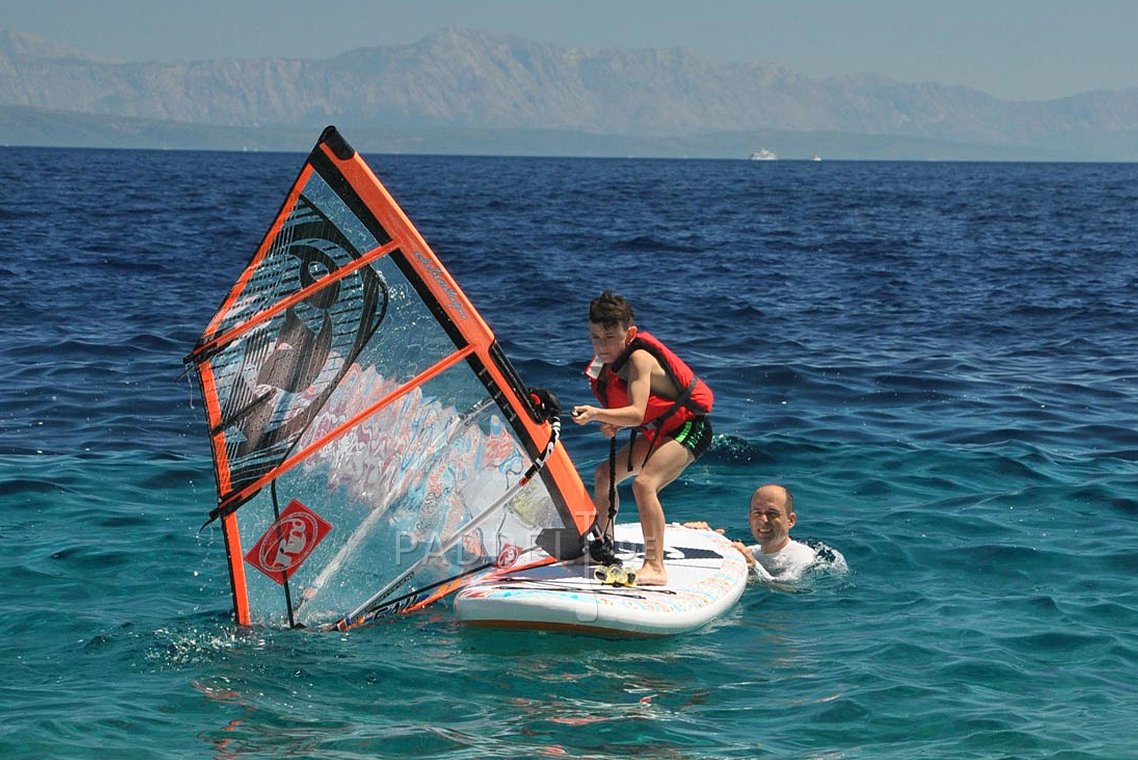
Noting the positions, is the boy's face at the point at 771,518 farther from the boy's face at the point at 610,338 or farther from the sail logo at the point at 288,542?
the sail logo at the point at 288,542

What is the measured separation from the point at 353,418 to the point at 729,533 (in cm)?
442

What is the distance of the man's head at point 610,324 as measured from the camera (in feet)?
28.5

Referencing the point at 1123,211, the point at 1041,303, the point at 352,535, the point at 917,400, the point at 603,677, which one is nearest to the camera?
the point at 603,677

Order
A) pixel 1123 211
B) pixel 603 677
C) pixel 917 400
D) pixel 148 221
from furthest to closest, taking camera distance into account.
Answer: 1. pixel 1123 211
2. pixel 148 221
3. pixel 917 400
4. pixel 603 677

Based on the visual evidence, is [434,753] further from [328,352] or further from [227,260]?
[227,260]

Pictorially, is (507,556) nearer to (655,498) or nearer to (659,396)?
(655,498)

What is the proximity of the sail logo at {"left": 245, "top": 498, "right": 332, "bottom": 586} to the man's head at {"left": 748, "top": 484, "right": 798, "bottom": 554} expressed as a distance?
3594mm

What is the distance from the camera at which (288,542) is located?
847 cm

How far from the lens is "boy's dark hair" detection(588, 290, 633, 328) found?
869 cm

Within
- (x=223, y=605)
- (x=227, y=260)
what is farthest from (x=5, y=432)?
(x=227, y=260)

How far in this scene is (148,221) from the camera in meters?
45.5

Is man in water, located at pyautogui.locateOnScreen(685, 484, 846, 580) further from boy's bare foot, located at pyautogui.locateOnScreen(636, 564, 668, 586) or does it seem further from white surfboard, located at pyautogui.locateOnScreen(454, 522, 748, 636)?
boy's bare foot, located at pyautogui.locateOnScreen(636, 564, 668, 586)

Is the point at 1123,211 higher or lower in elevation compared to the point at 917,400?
higher

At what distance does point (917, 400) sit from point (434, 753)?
11.1m
